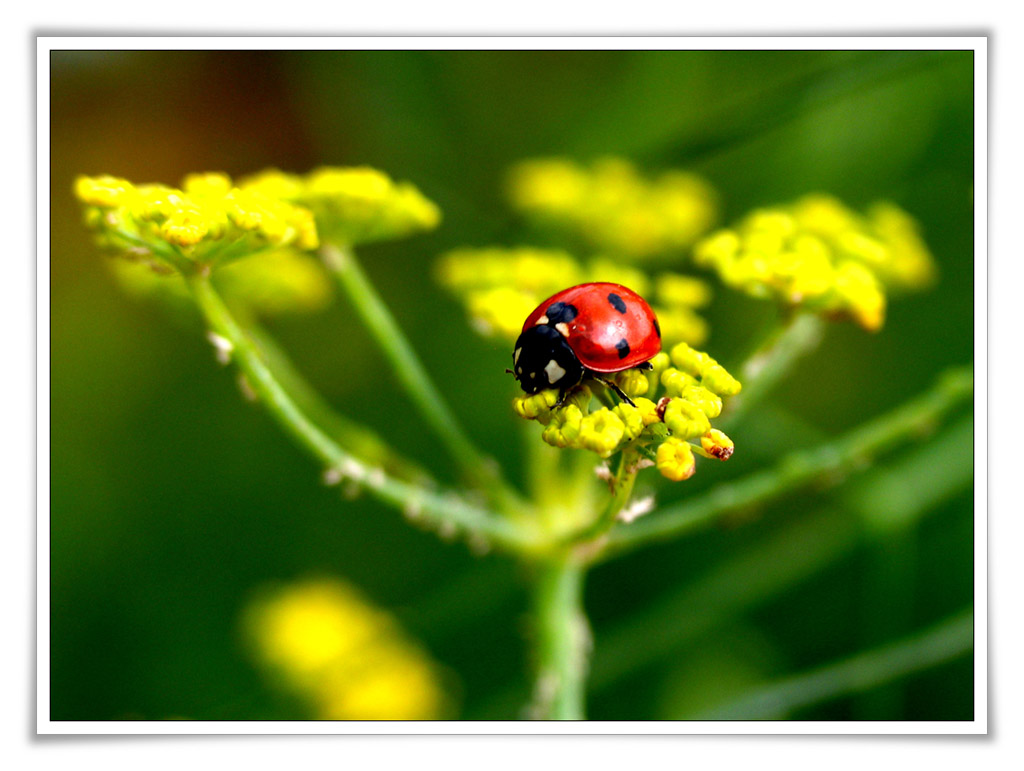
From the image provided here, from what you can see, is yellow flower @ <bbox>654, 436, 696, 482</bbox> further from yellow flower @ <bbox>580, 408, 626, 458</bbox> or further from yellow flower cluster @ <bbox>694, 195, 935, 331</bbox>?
yellow flower cluster @ <bbox>694, 195, 935, 331</bbox>

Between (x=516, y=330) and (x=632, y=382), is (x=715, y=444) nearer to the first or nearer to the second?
(x=632, y=382)

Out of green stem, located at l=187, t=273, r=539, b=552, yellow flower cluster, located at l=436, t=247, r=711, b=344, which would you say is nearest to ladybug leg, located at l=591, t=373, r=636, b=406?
yellow flower cluster, located at l=436, t=247, r=711, b=344

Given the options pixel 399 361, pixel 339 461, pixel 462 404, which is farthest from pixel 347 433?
pixel 462 404

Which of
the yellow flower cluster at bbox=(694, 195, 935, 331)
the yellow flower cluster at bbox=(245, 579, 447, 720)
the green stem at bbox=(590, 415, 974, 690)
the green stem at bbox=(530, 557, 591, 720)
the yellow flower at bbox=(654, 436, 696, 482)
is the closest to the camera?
the yellow flower at bbox=(654, 436, 696, 482)

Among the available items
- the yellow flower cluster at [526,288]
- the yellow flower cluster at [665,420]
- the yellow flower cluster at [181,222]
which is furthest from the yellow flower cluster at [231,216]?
the yellow flower cluster at [665,420]
